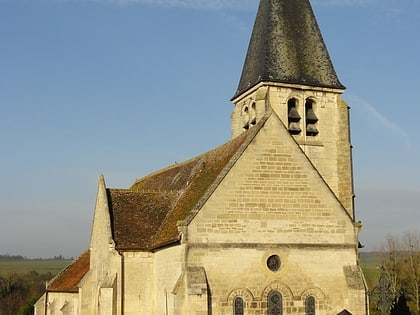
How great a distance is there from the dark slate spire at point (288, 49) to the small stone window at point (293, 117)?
1.00 metres

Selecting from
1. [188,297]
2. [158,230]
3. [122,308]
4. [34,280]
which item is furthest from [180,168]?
[34,280]

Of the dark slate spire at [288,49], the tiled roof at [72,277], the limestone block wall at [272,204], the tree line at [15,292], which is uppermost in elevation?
the dark slate spire at [288,49]

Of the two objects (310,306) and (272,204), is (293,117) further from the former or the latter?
(310,306)

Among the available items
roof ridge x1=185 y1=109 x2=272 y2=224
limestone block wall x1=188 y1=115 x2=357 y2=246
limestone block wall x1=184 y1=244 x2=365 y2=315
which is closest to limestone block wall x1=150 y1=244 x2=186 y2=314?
limestone block wall x1=184 y1=244 x2=365 y2=315

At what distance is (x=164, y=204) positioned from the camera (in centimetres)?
2359

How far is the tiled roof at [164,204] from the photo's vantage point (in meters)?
20.9

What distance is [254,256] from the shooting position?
19.8 metres

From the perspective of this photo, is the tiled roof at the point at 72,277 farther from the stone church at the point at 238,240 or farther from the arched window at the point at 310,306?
the arched window at the point at 310,306

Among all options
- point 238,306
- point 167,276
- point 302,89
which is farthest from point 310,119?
point 238,306

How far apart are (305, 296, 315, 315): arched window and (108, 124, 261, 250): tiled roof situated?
15.2 feet

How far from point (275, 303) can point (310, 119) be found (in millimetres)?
11846

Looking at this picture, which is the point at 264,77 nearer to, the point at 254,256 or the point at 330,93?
the point at 330,93

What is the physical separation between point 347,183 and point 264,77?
6.17 meters

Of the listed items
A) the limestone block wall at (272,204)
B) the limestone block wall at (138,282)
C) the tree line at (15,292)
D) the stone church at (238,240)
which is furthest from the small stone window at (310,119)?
the tree line at (15,292)
